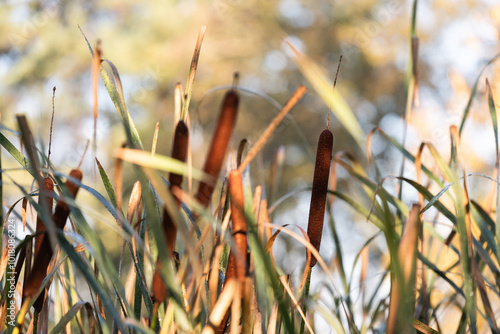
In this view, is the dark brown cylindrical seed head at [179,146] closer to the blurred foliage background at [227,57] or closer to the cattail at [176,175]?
the cattail at [176,175]

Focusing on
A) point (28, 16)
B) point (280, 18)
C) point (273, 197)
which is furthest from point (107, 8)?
point (273, 197)

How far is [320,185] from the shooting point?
375 mm

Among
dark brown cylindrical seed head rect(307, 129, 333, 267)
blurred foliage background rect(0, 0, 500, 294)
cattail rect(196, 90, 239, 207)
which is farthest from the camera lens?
blurred foliage background rect(0, 0, 500, 294)

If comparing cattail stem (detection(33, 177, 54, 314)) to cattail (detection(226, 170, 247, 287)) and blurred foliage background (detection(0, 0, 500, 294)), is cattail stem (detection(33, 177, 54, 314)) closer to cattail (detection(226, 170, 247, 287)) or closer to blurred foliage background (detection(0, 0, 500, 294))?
cattail (detection(226, 170, 247, 287))

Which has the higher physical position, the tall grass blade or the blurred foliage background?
the blurred foliage background

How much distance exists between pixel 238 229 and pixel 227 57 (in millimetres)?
7056

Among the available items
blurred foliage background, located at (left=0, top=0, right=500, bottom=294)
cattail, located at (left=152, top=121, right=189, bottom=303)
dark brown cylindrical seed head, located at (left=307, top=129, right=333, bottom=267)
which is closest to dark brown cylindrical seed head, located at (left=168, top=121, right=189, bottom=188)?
cattail, located at (left=152, top=121, right=189, bottom=303)

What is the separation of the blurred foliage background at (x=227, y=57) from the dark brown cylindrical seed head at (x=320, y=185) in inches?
224

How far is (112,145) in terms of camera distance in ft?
21.8

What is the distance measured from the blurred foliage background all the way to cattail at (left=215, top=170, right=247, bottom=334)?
5718 mm

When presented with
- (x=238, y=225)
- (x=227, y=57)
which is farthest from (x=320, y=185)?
(x=227, y=57)

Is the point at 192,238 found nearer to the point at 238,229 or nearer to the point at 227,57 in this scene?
the point at 238,229

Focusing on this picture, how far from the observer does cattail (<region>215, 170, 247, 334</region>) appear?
306 millimetres

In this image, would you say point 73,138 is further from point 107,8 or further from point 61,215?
point 61,215
